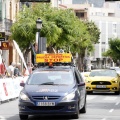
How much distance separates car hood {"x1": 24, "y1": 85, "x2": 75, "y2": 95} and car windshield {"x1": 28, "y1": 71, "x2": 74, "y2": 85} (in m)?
0.44

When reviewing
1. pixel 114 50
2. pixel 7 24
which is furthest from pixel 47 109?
pixel 114 50

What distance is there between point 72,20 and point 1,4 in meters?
7.15

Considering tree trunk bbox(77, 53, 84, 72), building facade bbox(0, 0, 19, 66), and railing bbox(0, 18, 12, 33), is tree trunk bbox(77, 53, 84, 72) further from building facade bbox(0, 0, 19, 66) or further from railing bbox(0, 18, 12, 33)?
railing bbox(0, 18, 12, 33)

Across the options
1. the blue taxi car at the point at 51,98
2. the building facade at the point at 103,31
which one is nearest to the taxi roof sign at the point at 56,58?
the blue taxi car at the point at 51,98

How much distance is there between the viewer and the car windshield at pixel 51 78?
61.9 ft

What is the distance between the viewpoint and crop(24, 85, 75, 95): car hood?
58.3ft

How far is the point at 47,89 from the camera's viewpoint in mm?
17953

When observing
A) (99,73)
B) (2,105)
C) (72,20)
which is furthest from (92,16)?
(2,105)

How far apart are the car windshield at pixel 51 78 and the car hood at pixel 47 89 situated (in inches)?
17.2

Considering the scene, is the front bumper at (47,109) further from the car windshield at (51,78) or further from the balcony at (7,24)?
the balcony at (7,24)

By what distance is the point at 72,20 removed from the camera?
190ft

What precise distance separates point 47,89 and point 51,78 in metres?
1.18

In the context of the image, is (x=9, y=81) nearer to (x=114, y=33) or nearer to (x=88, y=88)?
(x=88, y=88)

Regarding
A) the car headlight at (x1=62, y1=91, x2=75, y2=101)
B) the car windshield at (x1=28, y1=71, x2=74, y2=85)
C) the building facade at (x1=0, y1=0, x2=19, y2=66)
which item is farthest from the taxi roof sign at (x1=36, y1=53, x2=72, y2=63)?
the building facade at (x1=0, y1=0, x2=19, y2=66)
